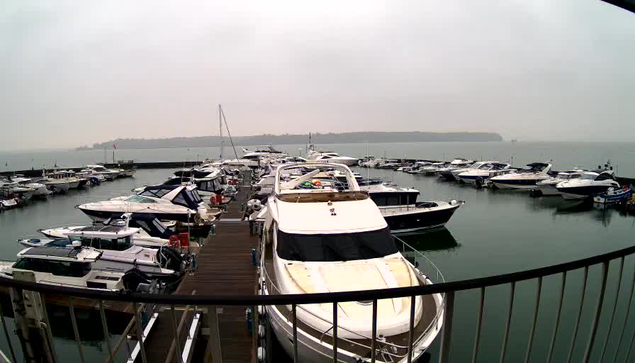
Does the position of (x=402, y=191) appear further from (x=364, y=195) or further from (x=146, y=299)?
(x=146, y=299)

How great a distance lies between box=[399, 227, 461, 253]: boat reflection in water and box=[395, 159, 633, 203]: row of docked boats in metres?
17.0

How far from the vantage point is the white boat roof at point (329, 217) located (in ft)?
26.2

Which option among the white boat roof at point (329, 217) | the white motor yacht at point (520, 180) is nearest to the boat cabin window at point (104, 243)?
the white boat roof at point (329, 217)

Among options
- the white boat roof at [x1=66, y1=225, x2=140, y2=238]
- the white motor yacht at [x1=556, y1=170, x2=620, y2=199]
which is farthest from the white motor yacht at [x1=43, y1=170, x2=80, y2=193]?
the white motor yacht at [x1=556, y1=170, x2=620, y2=199]

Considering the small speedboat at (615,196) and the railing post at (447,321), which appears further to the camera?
the small speedboat at (615,196)

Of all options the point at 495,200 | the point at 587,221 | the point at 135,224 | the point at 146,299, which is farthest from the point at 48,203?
the point at 587,221

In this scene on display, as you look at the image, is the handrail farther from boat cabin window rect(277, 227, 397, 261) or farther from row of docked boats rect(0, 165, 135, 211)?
row of docked boats rect(0, 165, 135, 211)

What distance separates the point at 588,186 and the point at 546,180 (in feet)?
17.6

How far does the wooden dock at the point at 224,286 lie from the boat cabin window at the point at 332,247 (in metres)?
1.95

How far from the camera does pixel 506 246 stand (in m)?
17.8

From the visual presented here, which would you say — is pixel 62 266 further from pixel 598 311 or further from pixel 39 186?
pixel 39 186

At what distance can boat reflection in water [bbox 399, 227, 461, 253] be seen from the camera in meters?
18.1

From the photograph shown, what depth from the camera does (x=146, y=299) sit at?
178 cm

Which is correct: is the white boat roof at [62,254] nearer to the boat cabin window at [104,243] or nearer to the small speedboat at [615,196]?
the boat cabin window at [104,243]
